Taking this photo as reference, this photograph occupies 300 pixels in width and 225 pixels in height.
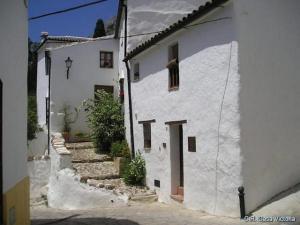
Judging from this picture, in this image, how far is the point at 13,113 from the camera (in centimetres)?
741

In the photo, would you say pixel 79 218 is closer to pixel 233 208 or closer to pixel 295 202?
pixel 233 208

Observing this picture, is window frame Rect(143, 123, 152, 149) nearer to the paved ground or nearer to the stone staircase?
the stone staircase

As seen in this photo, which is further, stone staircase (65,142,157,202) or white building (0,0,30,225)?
stone staircase (65,142,157,202)

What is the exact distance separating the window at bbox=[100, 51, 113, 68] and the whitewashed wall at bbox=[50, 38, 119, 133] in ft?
0.59

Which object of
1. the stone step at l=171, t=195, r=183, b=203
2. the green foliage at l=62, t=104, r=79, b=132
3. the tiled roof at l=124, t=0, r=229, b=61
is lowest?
the stone step at l=171, t=195, r=183, b=203

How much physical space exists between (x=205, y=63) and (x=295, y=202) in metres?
4.17

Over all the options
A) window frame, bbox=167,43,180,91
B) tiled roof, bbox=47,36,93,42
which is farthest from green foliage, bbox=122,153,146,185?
tiled roof, bbox=47,36,93,42

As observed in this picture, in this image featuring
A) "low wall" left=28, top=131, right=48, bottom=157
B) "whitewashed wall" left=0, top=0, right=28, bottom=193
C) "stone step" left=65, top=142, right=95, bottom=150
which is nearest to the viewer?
"whitewashed wall" left=0, top=0, right=28, bottom=193

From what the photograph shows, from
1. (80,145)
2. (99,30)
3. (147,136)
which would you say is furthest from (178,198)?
(99,30)

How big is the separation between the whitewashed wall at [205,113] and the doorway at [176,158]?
0.17 m

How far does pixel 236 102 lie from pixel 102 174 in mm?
7167

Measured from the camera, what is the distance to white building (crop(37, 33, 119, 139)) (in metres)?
21.3

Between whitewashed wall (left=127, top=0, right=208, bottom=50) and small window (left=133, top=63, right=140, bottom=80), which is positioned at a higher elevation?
whitewashed wall (left=127, top=0, right=208, bottom=50)

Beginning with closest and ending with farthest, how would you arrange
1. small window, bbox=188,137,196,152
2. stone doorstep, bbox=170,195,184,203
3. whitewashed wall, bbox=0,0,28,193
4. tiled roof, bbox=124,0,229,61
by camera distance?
whitewashed wall, bbox=0,0,28,193, tiled roof, bbox=124,0,229,61, small window, bbox=188,137,196,152, stone doorstep, bbox=170,195,184,203
